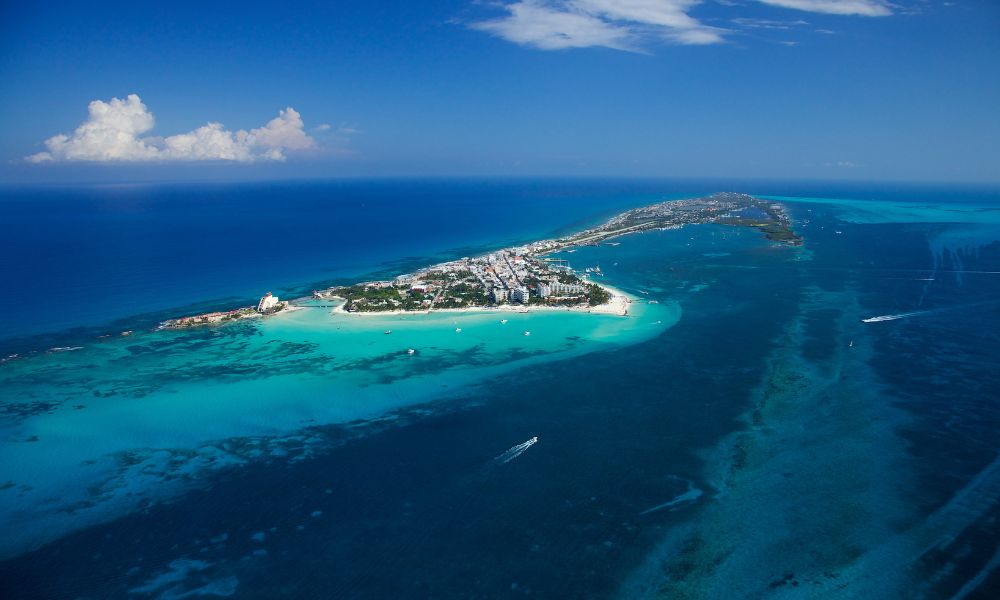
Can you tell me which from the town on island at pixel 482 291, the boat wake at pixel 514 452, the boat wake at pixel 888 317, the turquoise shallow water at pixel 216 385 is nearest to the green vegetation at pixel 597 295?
the town on island at pixel 482 291

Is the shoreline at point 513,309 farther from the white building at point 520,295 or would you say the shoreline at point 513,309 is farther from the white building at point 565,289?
the white building at point 565,289

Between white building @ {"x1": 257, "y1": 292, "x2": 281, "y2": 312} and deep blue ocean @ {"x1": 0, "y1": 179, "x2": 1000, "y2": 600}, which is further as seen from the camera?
white building @ {"x1": 257, "y1": 292, "x2": 281, "y2": 312}

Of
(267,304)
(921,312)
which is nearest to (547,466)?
(267,304)

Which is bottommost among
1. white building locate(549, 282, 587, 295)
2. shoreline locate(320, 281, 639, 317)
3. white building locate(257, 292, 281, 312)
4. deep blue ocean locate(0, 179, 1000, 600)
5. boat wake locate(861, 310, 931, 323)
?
deep blue ocean locate(0, 179, 1000, 600)

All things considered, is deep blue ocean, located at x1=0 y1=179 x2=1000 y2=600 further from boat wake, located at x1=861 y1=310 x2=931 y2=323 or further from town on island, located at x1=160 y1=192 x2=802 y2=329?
town on island, located at x1=160 y1=192 x2=802 y2=329

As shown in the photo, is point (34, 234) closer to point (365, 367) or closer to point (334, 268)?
point (334, 268)

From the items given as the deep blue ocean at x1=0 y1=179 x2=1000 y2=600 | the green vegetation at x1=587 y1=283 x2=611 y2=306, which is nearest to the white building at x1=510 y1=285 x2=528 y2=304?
the green vegetation at x1=587 y1=283 x2=611 y2=306

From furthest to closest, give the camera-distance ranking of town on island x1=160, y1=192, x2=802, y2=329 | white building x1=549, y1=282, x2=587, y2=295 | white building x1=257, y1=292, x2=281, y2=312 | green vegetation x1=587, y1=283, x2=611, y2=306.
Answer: white building x1=549, y1=282, x2=587, y2=295
green vegetation x1=587, y1=283, x2=611, y2=306
town on island x1=160, y1=192, x2=802, y2=329
white building x1=257, y1=292, x2=281, y2=312

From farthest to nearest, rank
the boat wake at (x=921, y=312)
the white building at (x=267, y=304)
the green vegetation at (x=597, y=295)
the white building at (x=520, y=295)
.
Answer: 1. the white building at (x=520, y=295)
2. the green vegetation at (x=597, y=295)
3. the white building at (x=267, y=304)
4. the boat wake at (x=921, y=312)
